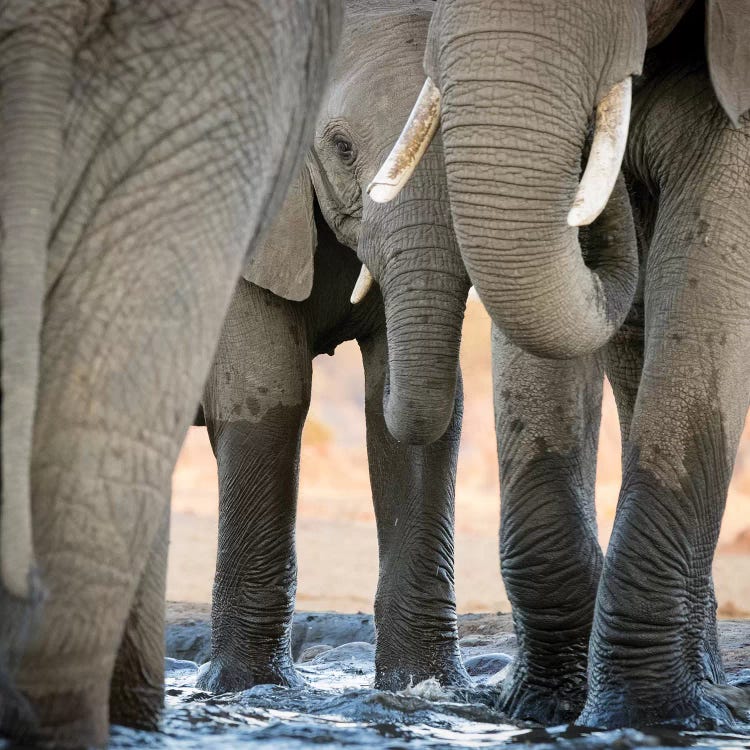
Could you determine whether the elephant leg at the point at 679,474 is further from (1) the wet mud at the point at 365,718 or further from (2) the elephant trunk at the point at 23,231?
(2) the elephant trunk at the point at 23,231

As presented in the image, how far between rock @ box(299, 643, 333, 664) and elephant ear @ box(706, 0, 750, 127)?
9.43ft

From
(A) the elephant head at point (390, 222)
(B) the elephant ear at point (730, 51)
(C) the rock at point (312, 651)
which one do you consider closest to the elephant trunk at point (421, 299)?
(A) the elephant head at point (390, 222)

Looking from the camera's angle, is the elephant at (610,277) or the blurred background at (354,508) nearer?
the elephant at (610,277)

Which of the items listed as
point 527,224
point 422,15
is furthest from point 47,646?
point 422,15

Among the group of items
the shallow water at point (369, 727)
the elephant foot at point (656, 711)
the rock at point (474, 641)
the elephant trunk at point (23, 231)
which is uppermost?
the elephant trunk at point (23, 231)

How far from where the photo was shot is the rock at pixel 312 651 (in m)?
5.44

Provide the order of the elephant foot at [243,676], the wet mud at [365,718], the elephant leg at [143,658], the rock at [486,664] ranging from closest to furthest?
the elephant leg at [143,658] < the wet mud at [365,718] < the elephant foot at [243,676] < the rock at [486,664]

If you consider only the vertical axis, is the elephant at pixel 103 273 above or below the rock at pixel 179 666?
above

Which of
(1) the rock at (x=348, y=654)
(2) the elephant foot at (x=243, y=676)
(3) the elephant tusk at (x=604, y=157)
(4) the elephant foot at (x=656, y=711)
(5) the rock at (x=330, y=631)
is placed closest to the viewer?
(3) the elephant tusk at (x=604, y=157)

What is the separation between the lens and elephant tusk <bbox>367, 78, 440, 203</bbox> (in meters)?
3.09

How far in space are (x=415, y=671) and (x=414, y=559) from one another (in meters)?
0.30

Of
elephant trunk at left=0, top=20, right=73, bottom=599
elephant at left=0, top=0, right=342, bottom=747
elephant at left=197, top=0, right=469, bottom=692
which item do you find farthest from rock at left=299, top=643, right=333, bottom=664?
elephant trunk at left=0, top=20, right=73, bottom=599

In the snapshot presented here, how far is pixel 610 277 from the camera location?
3.09 metres

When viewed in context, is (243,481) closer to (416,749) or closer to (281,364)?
(281,364)
